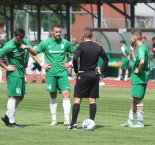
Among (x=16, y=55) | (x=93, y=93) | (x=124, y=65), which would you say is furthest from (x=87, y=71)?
(x=124, y=65)

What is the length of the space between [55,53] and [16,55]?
2.94ft

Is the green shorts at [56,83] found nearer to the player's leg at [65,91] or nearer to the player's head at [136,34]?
the player's leg at [65,91]

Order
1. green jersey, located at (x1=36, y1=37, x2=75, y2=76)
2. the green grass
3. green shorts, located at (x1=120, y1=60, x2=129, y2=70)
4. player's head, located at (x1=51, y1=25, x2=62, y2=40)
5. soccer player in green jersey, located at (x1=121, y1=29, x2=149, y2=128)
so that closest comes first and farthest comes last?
the green grass < soccer player in green jersey, located at (x1=121, y1=29, x2=149, y2=128) < player's head, located at (x1=51, y1=25, x2=62, y2=40) < green jersey, located at (x1=36, y1=37, x2=75, y2=76) < green shorts, located at (x1=120, y1=60, x2=129, y2=70)

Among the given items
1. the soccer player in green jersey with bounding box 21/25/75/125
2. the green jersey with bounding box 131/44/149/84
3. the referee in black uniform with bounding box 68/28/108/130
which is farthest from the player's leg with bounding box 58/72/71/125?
the green jersey with bounding box 131/44/149/84

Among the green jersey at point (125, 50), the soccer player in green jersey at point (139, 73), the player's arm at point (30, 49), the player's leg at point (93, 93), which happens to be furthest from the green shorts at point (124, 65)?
the player's leg at point (93, 93)

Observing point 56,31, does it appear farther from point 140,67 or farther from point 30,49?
point 140,67

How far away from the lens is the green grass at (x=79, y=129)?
14.0 m

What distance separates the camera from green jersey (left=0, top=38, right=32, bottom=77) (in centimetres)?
1630

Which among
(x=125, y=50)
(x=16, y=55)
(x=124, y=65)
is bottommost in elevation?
(x=124, y=65)

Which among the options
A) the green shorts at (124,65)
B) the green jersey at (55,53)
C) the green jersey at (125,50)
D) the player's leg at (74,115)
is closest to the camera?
the player's leg at (74,115)

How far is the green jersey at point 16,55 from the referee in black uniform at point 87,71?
1.17m

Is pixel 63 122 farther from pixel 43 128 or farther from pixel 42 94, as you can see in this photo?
pixel 42 94

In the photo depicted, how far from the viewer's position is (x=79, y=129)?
16.1m

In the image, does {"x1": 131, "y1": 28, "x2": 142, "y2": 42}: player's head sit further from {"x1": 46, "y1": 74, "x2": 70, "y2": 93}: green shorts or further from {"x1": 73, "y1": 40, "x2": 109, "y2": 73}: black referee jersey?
{"x1": 46, "y1": 74, "x2": 70, "y2": 93}: green shorts
